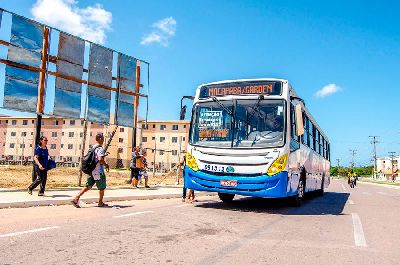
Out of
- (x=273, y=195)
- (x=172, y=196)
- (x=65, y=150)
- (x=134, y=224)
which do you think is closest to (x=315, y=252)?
(x=134, y=224)

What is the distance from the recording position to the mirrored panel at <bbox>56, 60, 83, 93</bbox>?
49.9 feet

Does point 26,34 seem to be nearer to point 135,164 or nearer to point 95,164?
point 135,164

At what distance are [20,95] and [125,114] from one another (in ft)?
19.3

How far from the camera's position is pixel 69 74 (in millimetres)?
15625

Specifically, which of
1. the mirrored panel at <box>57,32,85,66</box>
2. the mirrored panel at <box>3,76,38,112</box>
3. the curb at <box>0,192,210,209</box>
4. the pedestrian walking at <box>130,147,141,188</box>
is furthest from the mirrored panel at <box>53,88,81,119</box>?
the curb at <box>0,192,210,209</box>

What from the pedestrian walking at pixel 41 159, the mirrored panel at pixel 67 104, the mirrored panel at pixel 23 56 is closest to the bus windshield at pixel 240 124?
the pedestrian walking at pixel 41 159

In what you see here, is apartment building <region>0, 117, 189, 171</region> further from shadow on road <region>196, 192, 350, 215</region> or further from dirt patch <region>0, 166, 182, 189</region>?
shadow on road <region>196, 192, 350, 215</region>

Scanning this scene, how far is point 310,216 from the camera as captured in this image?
9656 millimetres

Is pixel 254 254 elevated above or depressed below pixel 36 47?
below

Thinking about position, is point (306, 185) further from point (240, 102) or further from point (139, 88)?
point (139, 88)

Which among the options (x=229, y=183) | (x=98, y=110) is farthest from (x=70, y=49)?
(x=229, y=183)

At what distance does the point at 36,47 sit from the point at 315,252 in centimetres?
1260

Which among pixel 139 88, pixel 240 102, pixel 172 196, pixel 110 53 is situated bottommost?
pixel 172 196

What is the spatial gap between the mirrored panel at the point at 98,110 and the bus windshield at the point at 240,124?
24.7ft
